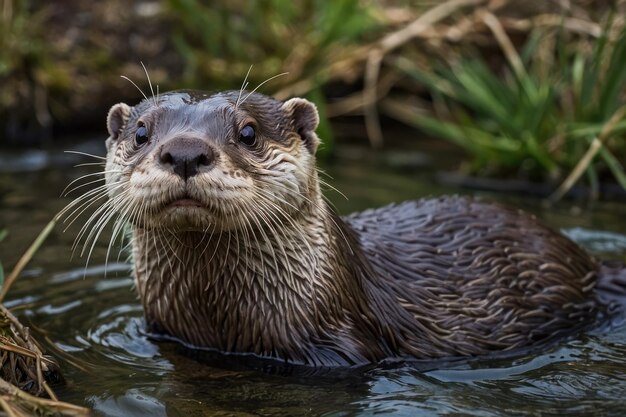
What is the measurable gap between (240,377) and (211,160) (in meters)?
0.95

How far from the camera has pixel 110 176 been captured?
4.01 metres

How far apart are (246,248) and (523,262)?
4.53 feet

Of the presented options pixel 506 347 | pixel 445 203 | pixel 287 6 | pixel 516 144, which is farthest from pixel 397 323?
pixel 287 6

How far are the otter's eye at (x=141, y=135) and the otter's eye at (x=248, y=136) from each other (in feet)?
1.18

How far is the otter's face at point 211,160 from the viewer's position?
3.51 metres

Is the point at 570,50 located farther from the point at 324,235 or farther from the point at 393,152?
the point at 324,235

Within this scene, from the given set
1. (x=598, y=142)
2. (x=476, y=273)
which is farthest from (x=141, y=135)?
(x=598, y=142)

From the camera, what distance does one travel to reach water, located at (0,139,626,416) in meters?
3.65

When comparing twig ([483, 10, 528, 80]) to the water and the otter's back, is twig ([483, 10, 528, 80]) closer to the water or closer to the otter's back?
the otter's back

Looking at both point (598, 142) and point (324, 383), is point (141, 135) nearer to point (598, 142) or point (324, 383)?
point (324, 383)

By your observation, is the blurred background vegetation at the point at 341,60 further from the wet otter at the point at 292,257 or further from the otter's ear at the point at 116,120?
the otter's ear at the point at 116,120

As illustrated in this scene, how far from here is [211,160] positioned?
11.5ft

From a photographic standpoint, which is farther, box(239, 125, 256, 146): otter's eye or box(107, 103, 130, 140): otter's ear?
box(107, 103, 130, 140): otter's ear

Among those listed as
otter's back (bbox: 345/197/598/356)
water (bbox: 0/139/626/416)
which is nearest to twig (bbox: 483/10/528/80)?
otter's back (bbox: 345/197/598/356)
